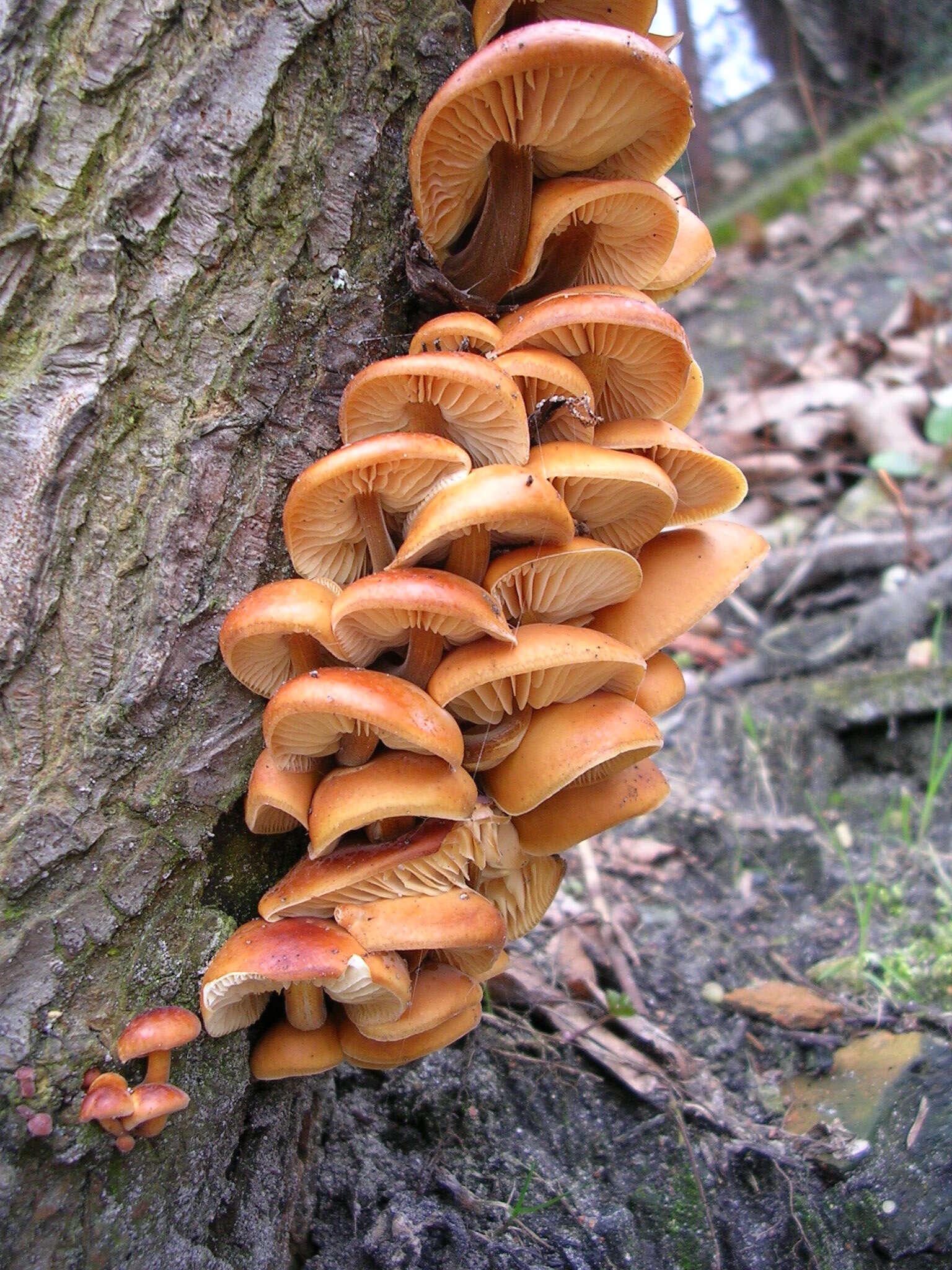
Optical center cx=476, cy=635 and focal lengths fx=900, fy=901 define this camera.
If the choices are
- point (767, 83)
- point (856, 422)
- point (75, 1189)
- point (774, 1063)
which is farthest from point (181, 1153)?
point (767, 83)

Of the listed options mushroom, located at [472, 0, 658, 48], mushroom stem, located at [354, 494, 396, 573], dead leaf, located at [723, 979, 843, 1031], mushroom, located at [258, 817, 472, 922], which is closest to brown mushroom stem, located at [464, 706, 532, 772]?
mushroom, located at [258, 817, 472, 922]

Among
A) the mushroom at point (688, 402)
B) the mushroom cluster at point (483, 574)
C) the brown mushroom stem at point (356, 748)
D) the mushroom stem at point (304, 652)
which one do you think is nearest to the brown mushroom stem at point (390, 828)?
the mushroom cluster at point (483, 574)

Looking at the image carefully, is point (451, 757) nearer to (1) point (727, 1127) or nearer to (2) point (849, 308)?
(1) point (727, 1127)

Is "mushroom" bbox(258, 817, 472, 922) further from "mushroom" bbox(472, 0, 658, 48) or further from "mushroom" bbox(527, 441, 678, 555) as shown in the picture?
"mushroom" bbox(472, 0, 658, 48)

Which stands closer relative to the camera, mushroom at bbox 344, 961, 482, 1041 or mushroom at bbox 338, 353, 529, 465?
mushroom at bbox 338, 353, 529, 465

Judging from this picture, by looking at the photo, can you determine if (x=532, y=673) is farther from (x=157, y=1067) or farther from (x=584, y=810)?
(x=157, y=1067)

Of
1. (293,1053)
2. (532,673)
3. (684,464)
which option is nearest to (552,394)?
(684,464)
